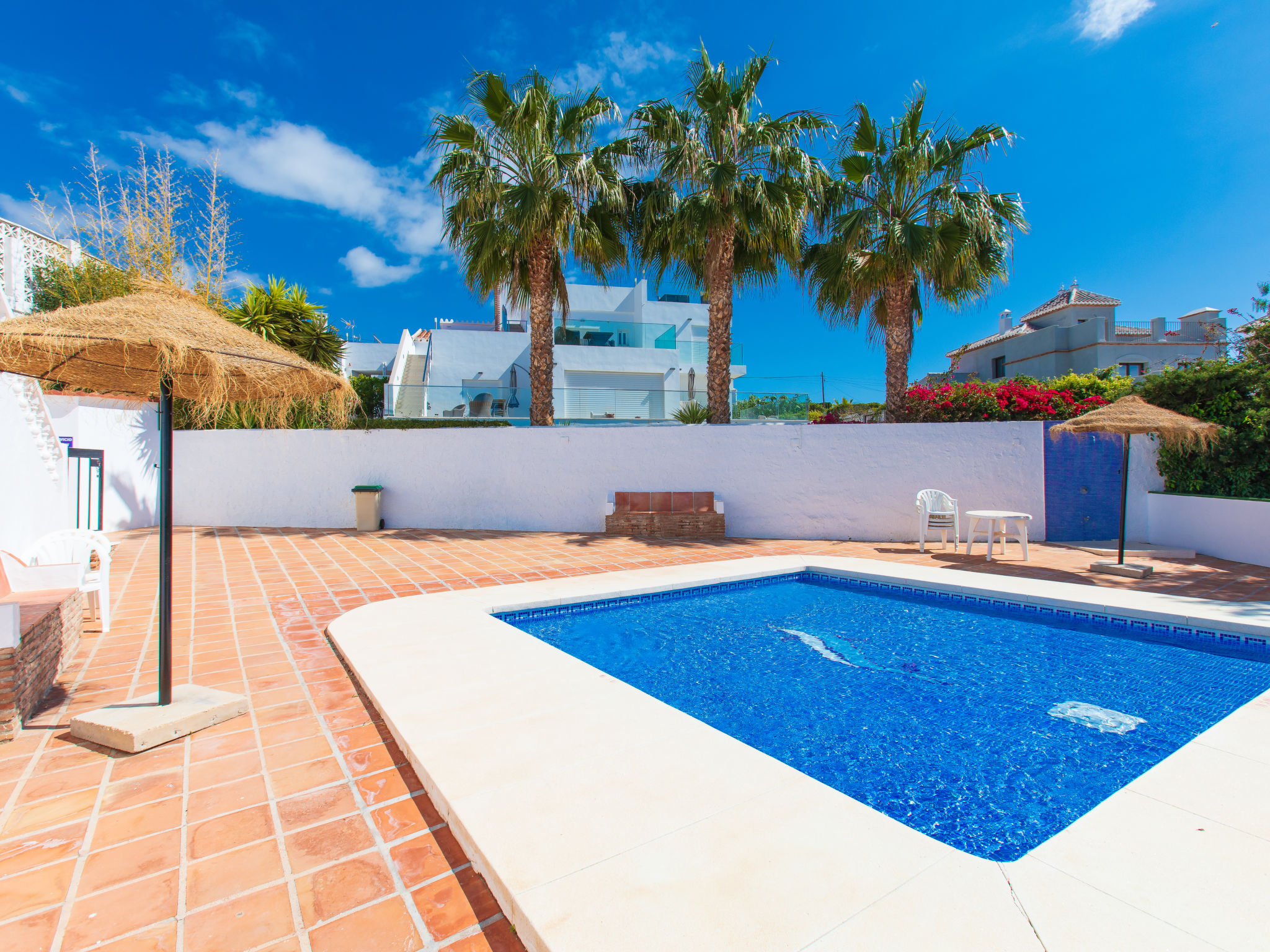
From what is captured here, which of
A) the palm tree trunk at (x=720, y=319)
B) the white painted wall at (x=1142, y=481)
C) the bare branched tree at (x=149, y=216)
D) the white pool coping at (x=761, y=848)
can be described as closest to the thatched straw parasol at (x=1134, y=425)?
the white painted wall at (x=1142, y=481)

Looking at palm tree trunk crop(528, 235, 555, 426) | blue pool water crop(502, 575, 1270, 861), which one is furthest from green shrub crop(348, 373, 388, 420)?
blue pool water crop(502, 575, 1270, 861)

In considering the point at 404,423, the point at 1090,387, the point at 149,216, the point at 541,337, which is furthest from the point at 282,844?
the point at 149,216

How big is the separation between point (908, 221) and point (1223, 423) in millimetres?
6130

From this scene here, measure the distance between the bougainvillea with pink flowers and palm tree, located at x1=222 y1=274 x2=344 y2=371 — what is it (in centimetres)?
1297

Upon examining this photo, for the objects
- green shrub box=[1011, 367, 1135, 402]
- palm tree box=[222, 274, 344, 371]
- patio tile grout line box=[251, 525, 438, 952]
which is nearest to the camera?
patio tile grout line box=[251, 525, 438, 952]

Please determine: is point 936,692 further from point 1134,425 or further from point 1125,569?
point 1134,425

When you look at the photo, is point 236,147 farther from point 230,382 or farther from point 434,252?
point 230,382

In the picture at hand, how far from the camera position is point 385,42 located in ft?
41.1

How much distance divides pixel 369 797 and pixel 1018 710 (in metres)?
3.89

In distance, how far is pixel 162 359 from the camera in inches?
122

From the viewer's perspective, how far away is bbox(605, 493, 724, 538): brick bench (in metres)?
10.7

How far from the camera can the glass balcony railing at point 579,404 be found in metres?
13.3

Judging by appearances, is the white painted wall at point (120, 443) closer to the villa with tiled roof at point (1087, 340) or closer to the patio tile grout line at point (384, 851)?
the patio tile grout line at point (384, 851)

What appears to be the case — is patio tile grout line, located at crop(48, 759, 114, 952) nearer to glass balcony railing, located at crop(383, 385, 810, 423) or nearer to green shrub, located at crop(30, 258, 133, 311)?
glass balcony railing, located at crop(383, 385, 810, 423)
